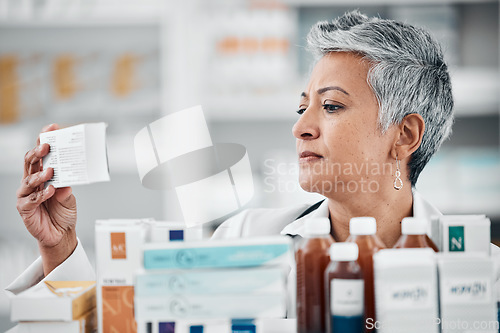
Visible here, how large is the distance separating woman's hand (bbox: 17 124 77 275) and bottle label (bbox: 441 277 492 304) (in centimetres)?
79

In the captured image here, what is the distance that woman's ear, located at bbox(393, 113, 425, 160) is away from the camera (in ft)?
4.20

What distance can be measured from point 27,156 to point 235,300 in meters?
0.59

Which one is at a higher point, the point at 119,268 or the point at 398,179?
the point at 398,179

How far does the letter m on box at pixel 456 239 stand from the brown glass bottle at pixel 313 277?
0.70ft

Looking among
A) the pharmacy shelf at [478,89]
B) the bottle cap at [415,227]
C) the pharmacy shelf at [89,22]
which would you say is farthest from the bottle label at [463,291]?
→ the pharmacy shelf at [89,22]

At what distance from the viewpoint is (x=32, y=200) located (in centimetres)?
115

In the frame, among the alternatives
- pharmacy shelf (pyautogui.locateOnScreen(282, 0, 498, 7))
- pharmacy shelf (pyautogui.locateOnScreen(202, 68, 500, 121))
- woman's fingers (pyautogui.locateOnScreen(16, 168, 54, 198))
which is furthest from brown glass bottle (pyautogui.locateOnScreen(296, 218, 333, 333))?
pharmacy shelf (pyautogui.locateOnScreen(282, 0, 498, 7))

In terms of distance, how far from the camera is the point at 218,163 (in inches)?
81.2

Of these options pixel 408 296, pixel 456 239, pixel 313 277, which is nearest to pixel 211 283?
pixel 313 277

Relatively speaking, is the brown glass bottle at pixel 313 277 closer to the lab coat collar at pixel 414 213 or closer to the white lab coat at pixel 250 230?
the white lab coat at pixel 250 230

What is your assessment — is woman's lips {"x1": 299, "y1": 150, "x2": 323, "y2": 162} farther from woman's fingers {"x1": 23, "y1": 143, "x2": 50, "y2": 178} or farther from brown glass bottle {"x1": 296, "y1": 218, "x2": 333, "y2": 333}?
woman's fingers {"x1": 23, "y1": 143, "x2": 50, "y2": 178}

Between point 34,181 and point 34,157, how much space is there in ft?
0.17

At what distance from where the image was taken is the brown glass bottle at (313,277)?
2.94 feet

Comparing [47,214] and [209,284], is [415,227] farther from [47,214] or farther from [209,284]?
[47,214]
